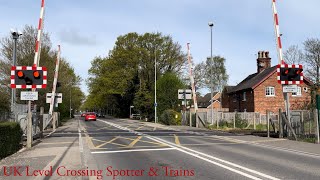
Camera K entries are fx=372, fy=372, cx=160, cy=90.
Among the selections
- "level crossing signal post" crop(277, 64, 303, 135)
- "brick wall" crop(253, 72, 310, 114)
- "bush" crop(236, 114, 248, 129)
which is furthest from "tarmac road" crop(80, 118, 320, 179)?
"brick wall" crop(253, 72, 310, 114)

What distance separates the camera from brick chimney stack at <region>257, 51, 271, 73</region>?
54906 millimetres

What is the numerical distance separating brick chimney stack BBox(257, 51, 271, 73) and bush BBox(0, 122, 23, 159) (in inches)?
1807

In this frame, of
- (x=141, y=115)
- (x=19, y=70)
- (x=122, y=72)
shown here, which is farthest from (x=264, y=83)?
(x=19, y=70)

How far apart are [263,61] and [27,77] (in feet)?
149

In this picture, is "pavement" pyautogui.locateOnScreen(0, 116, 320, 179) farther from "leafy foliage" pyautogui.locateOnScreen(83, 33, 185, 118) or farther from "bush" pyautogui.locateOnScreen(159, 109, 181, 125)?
"leafy foliage" pyautogui.locateOnScreen(83, 33, 185, 118)

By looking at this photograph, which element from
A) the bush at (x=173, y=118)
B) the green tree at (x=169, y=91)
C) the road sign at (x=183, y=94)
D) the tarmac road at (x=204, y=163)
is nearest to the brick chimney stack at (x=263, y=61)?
the green tree at (x=169, y=91)

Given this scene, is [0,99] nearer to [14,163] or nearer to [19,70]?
[19,70]

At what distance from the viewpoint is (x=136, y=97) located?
62.2 metres

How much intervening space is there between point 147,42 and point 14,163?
54722 millimetres

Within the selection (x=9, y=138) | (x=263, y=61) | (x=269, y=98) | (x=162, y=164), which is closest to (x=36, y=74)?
(x=9, y=138)

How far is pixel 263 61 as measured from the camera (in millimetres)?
54969

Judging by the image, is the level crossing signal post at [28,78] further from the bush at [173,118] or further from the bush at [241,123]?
the bush at [173,118]

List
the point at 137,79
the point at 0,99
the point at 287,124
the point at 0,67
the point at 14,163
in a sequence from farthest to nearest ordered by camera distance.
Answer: the point at 137,79
the point at 0,67
the point at 0,99
the point at 287,124
the point at 14,163

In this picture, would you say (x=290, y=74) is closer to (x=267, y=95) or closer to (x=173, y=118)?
(x=173, y=118)
